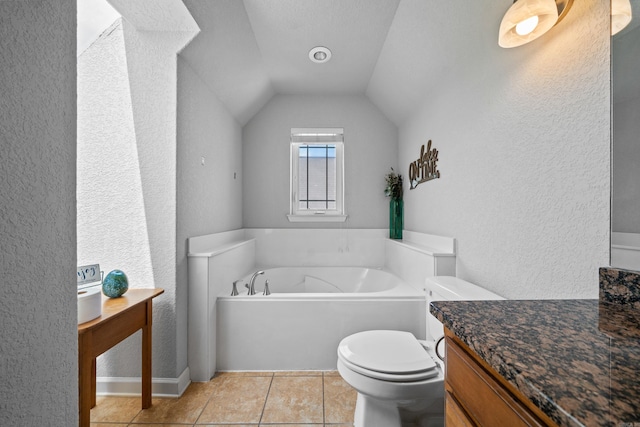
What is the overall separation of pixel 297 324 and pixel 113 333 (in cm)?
107

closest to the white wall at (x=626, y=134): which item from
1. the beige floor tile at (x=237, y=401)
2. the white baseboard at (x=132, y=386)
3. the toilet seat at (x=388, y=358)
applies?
the toilet seat at (x=388, y=358)

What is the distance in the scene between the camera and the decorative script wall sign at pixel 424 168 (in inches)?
87.7

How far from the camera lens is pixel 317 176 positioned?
3299 millimetres

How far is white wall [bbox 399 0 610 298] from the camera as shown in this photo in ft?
3.01

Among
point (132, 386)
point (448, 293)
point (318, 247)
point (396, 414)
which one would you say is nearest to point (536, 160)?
point (448, 293)

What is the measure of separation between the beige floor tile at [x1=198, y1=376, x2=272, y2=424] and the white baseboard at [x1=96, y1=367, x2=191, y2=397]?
0.80 feet

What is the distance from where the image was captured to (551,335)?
595 millimetres

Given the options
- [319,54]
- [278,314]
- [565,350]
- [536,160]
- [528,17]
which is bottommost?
[278,314]

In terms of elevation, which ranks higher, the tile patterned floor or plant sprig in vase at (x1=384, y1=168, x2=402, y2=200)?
plant sprig in vase at (x1=384, y1=168, x2=402, y2=200)

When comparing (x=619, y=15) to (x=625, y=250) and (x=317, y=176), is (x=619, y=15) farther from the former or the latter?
(x=317, y=176)

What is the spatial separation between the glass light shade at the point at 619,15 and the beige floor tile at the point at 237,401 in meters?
2.14

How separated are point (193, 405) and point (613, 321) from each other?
6.35ft

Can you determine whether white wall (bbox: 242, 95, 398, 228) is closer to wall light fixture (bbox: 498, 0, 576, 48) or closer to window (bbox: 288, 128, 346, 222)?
window (bbox: 288, 128, 346, 222)

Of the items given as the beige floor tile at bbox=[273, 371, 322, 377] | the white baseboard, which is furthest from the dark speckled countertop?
the white baseboard
